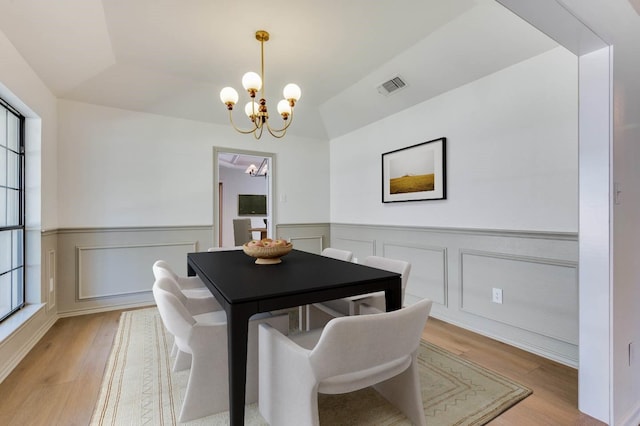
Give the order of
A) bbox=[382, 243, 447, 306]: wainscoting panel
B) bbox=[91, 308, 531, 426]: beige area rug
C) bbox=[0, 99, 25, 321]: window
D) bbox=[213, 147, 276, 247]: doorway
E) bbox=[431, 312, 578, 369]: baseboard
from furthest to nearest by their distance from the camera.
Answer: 1. bbox=[213, 147, 276, 247]: doorway
2. bbox=[382, 243, 447, 306]: wainscoting panel
3. bbox=[0, 99, 25, 321]: window
4. bbox=[431, 312, 578, 369]: baseboard
5. bbox=[91, 308, 531, 426]: beige area rug

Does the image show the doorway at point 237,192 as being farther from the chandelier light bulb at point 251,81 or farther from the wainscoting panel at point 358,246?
the chandelier light bulb at point 251,81

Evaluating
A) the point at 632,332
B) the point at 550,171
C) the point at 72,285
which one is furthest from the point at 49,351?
the point at 550,171

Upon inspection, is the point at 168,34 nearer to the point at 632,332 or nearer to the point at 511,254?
the point at 511,254

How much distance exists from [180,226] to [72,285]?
1.19 m

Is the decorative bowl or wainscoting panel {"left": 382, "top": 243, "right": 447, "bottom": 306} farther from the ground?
the decorative bowl

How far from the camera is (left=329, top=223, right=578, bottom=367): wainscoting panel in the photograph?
2111mm

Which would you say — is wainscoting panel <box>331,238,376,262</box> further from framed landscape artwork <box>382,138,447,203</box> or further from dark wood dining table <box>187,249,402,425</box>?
dark wood dining table <box>187,249,402,425</box>

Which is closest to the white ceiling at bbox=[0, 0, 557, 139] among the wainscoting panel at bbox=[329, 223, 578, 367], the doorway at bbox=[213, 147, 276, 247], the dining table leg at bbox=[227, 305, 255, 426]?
the wainscoting panel at bbox=[329, 223, 578, 367]

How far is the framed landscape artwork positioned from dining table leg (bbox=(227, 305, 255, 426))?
2.37 meters

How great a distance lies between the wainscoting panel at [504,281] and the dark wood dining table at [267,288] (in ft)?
4.33

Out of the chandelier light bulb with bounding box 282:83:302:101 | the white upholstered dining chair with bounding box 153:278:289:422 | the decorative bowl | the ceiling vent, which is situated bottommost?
the white upholstered dining chair with bounding box 153:278:289:422

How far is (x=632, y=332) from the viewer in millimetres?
1586

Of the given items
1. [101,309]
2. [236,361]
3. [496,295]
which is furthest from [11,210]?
[496,295]

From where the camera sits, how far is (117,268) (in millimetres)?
3346
